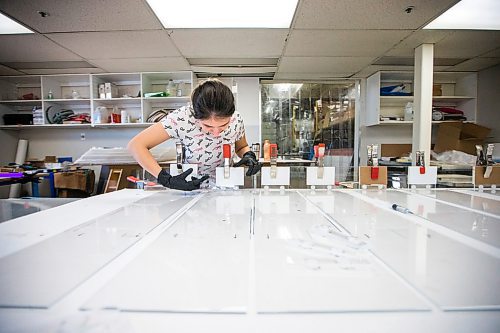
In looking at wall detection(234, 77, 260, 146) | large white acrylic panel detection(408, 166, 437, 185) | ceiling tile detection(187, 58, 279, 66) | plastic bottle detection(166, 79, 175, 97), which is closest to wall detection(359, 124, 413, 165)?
wall detection(234, 77, 260, 146)

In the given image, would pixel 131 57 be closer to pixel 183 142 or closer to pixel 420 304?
pixel 183 142

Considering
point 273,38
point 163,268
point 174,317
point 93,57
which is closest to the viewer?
point 174,317

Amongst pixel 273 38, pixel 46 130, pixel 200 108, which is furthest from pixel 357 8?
pixel 46 130

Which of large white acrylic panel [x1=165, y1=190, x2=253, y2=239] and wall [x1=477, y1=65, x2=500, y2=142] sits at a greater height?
wall [x1=477, y1=65, x2=500, y2=142]

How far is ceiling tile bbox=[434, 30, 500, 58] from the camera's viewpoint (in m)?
2.59

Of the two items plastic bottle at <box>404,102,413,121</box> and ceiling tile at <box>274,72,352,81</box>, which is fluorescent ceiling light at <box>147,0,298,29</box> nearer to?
ceiling tile at <box>274,72,352,81</box>

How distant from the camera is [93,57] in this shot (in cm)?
Answer: 313

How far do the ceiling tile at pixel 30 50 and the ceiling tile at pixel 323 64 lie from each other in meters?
2.36

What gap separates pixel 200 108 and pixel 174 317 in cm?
111

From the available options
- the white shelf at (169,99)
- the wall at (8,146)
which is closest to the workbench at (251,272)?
the white shelf at (169,99)

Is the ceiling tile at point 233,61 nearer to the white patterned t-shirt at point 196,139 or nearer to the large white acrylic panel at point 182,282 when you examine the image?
the white patterned t-shirt at point 196,139

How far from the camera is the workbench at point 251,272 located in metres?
0.34

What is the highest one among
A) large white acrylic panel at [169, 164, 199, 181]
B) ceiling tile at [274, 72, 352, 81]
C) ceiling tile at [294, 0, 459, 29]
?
ceiling tile at [274, 72, 352, 81]

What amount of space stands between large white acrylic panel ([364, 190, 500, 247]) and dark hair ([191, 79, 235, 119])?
743mm
